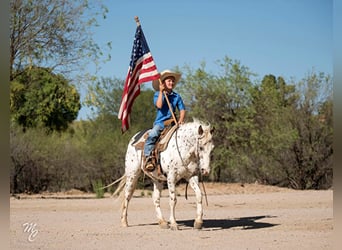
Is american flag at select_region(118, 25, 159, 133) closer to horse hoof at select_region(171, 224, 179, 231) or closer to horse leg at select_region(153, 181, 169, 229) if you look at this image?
horse leg at select_region(153, 181, 169, 229)

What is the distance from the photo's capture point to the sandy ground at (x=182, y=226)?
29.5 ft

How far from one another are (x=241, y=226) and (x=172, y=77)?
9.78ft

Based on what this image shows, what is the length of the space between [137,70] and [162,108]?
108 centimetres

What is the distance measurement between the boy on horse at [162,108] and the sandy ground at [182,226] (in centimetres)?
139

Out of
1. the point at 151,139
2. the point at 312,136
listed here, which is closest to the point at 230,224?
the point at 151,139

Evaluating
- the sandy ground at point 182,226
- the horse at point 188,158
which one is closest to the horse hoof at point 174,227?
the horse at point 188,158

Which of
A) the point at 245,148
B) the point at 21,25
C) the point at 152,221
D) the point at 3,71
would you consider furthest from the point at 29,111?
the point at 3,71

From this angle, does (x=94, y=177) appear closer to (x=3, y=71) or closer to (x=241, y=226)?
(x=241, y=226)

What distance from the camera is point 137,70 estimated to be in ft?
39.0

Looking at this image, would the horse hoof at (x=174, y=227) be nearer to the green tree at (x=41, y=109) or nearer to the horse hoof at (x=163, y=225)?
the horse hoof at (x=163, y=225)

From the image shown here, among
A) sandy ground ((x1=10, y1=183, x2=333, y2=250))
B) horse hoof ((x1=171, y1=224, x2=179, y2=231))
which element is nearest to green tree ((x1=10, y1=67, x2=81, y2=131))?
sandy ground ((x1=10, y1=183, x2=333, y2=250))

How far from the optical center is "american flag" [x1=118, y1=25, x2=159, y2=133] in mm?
11570

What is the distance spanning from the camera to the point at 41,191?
84.2 ft

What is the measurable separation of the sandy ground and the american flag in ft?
7.56
